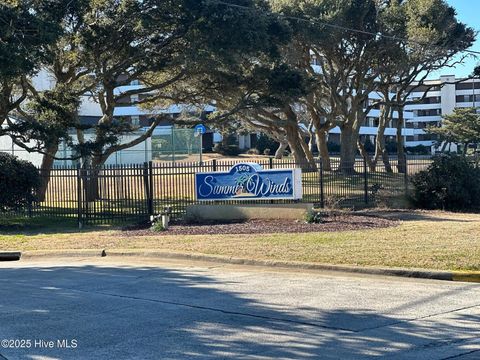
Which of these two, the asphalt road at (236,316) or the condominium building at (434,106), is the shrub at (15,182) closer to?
the asphalt road at (236,316)

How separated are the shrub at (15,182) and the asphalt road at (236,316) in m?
10.0

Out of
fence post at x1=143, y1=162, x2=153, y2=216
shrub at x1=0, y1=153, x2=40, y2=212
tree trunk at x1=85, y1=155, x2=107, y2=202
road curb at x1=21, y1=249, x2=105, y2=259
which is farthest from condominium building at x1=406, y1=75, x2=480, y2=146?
road curb at x1=21, y1=249, x2=105, y2=259

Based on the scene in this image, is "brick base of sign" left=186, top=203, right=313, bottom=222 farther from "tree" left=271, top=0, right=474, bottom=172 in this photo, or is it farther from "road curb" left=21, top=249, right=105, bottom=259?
"tree" left=271, top=0, right=474, bottom=172

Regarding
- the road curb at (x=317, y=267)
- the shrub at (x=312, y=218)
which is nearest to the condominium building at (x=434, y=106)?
the shrub at (x=312, y=218)

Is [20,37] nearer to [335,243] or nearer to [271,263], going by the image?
[271,263]

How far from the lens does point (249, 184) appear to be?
21250mm

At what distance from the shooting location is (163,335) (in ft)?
24.6

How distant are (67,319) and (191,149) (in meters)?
52.0

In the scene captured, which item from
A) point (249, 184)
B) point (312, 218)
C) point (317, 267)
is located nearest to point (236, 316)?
point (317, 267)

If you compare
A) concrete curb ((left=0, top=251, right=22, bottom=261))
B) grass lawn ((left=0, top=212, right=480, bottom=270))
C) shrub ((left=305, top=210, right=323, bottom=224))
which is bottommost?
concrete curb ((left=0, top=251, right=22, bottom=261))

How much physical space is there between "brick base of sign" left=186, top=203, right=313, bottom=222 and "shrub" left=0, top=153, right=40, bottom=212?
565 cm

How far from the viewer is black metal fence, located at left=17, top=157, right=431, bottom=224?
23.0 meters

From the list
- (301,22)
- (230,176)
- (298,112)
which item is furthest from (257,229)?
(298,112)

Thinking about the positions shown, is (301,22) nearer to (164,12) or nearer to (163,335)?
(164,12)
